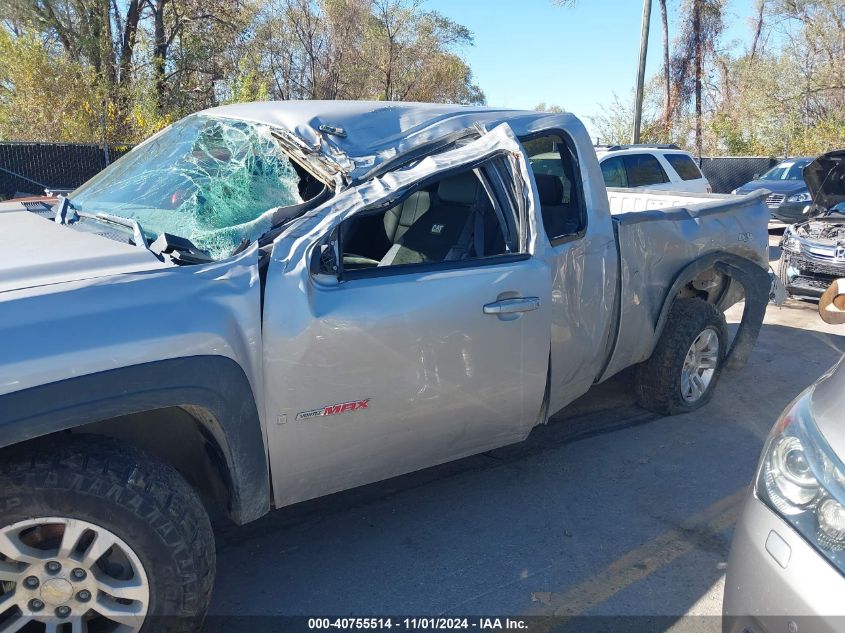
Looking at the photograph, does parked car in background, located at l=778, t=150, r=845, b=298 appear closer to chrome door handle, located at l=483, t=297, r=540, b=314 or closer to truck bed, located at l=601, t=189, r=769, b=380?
truck bed, located at l=601, t=189, r=769, b=380

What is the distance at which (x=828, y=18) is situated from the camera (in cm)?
2730

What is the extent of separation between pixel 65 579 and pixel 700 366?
4.22 meters

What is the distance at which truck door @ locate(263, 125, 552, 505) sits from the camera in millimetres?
2582

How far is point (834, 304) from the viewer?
2.87 meters

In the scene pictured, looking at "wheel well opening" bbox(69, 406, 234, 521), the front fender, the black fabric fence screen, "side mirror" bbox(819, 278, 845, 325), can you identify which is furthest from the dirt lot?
the black fabric fence screen

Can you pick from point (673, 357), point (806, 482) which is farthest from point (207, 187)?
point (673, 357)

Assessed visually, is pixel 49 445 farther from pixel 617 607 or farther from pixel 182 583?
pixel 617 607

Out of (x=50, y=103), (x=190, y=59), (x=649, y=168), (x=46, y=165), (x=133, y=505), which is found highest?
(x=190, y=59)

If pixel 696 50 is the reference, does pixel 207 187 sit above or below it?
below

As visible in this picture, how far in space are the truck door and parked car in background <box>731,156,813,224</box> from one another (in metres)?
12.2

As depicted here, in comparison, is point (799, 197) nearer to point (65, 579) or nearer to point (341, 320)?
point (341, 320)

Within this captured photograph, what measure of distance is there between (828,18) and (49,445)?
32.6m

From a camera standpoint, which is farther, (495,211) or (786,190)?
(786,190)

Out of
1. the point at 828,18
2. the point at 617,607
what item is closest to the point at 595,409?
the point at 617,607
